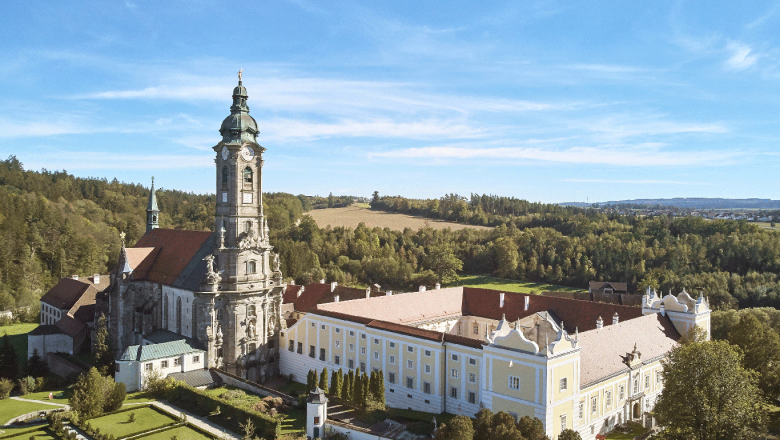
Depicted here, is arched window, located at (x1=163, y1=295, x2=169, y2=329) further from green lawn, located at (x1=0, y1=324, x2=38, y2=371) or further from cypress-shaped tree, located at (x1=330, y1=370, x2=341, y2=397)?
cypress-shaped tree, located at (x1=330, y1=370, x2=341, y2=397)

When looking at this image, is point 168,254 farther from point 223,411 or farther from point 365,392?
point 365,392

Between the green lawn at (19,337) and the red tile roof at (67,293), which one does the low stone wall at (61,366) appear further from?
the red tile roof at (67,293)

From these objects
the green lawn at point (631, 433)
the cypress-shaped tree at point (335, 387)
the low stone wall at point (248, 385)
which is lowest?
the green lawn at point (631, 433)

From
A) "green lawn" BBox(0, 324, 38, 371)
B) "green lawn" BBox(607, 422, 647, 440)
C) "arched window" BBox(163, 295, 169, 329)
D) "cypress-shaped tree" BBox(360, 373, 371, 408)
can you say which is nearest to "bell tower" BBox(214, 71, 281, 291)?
"arched window" BBox(163, 295, 169, 329)

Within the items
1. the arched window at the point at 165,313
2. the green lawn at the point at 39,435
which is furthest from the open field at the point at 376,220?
the green lawn at the point at 39,435

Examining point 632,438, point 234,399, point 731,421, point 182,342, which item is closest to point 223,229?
point 182,342
